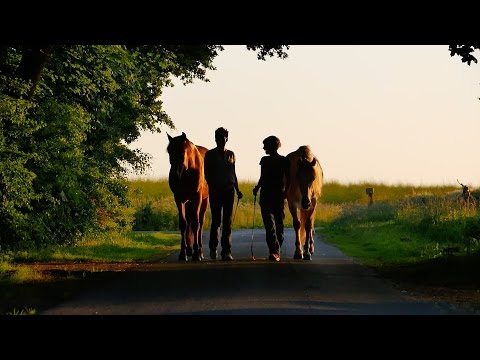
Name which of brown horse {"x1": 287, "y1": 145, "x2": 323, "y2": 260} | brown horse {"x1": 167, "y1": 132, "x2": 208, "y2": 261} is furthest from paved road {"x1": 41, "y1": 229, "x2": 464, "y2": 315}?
brown horse {"x1": 167, "y1": 132, "x2": 208, "y2": 261}

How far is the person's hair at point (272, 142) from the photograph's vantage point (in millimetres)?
Answer: 20594

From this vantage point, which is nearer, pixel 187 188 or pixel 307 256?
pixel 307 256

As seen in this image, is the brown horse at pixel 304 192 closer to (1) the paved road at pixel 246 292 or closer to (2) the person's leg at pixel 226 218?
(1) the paved road at pixel 246 292

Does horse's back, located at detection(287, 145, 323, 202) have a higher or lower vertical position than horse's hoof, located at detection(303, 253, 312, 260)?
higher

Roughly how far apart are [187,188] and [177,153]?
4.49ft

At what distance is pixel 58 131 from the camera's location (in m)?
20.6

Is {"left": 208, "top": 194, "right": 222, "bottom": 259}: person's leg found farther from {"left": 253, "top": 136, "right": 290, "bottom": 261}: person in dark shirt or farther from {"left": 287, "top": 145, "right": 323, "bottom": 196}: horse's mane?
{"left": 287, "top": 145, "right": 323, "bottom": 196}: horse's mane

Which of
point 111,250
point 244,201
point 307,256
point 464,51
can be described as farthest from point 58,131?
point 244,201

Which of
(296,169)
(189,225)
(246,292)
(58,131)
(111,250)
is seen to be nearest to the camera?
(246,292)

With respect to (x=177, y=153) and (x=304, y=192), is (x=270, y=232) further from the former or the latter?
(x=177, y=153)

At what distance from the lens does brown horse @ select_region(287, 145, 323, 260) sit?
21266mm

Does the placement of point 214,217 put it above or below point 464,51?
below
